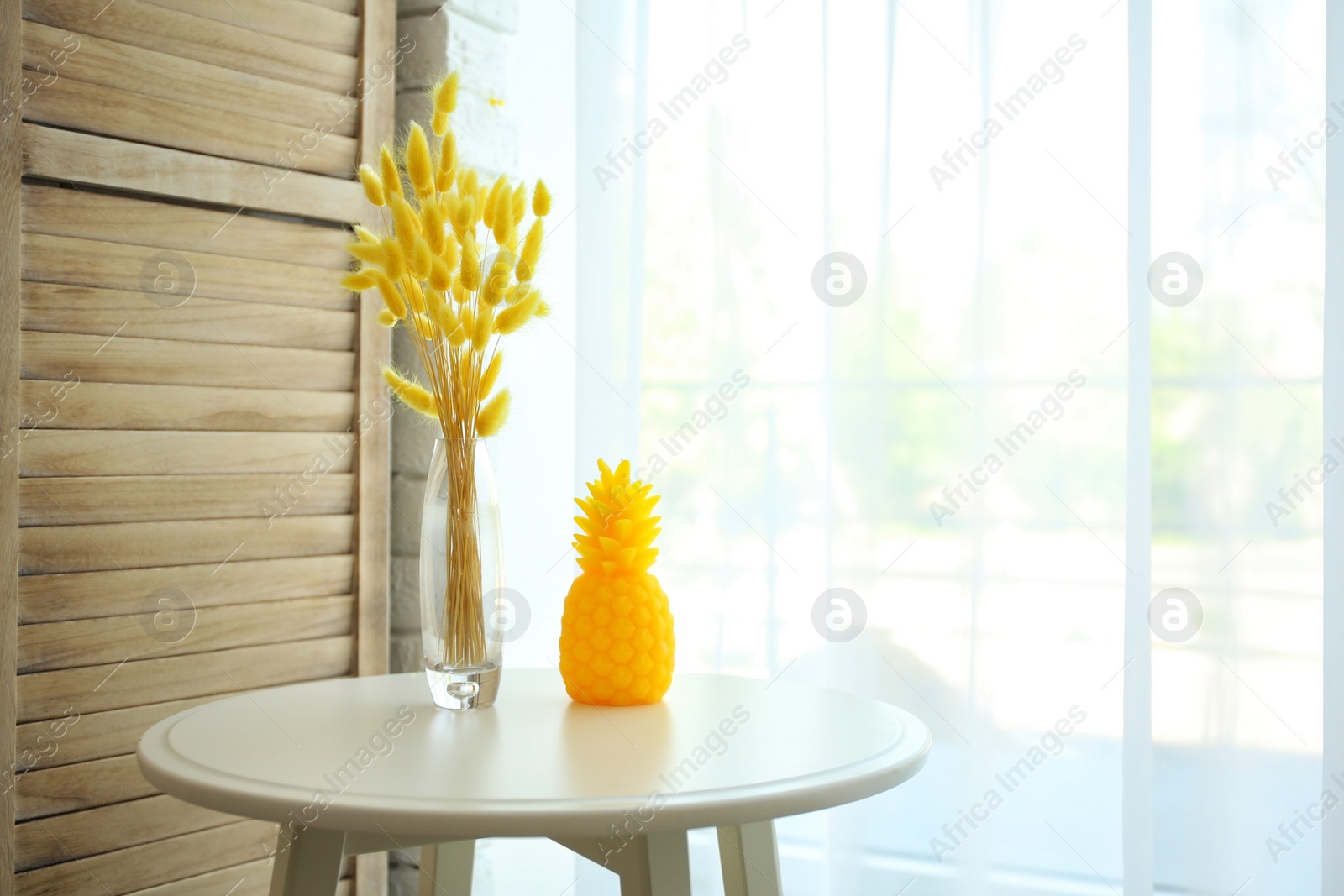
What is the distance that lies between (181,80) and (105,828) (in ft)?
3.27

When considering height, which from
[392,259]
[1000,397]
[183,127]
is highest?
[183,127]

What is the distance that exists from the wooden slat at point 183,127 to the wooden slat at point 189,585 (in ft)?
1.87

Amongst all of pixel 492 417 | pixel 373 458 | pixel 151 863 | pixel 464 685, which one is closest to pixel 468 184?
pixel 492 417

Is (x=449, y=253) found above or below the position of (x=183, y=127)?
below

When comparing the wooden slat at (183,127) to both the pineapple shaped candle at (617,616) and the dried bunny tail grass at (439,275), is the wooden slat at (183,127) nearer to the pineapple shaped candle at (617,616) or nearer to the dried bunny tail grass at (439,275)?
the dried bunny tail grass at (439,275)

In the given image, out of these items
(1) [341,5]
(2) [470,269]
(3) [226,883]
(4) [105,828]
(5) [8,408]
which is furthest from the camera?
(1) [341,5]

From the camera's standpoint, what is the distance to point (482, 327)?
3.90 ft

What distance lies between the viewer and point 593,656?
1.26 m

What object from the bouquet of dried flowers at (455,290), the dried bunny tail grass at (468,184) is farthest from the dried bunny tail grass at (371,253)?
the dried bunny tail grass at (468,184)

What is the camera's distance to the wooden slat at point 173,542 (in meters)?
1.40

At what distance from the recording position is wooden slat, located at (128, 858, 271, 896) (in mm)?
1552

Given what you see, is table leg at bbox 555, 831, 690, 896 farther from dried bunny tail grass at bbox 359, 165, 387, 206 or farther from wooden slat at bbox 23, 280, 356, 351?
wooden slat at bbox 23, 280, 356, 351

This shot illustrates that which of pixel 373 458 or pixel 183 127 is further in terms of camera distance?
pixel 373 458

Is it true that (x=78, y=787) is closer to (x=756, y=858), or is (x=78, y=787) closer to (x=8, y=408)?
(x=8, y=408)
